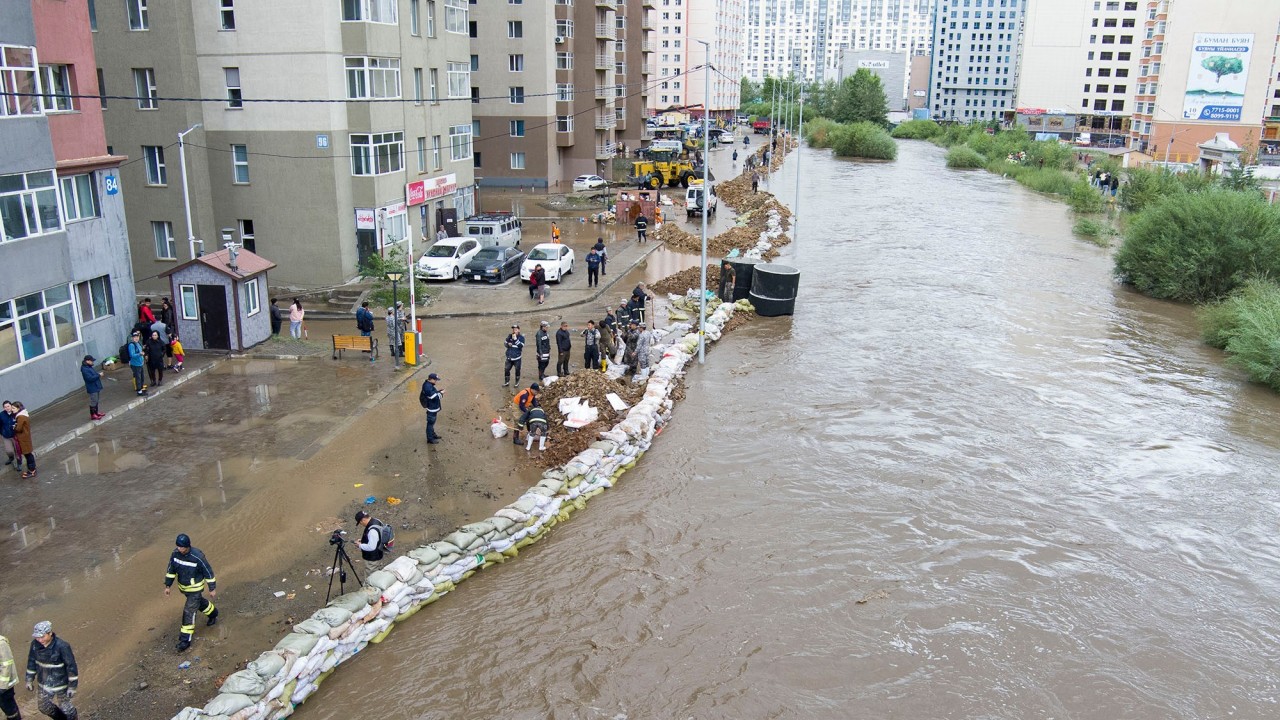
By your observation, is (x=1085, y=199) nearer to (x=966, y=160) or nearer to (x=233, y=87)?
(x=966, y=160)

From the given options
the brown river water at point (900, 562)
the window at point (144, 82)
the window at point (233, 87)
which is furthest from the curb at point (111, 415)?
the window at point (144, 82)

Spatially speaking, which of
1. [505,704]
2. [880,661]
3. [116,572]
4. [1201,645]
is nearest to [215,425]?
[116,572]

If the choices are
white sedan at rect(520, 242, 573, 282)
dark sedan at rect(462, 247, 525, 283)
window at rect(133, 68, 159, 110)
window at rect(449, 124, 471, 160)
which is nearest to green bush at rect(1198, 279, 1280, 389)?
white sedan at rect(520, 242, 573, 282)

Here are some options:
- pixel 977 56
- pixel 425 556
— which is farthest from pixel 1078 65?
pixel 425 556

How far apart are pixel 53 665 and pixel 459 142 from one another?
3104 centimetres

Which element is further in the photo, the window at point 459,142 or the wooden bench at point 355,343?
the window at point 459,142

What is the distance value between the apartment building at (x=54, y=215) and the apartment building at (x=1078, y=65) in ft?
386

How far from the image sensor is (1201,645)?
12125mm

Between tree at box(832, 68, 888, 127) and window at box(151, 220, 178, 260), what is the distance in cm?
10776

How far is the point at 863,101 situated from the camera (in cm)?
12400

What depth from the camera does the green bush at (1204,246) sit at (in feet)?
101

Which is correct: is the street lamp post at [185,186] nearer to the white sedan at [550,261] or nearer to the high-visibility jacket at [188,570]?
the white sedan at [550,261]

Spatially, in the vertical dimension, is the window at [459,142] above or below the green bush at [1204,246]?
above

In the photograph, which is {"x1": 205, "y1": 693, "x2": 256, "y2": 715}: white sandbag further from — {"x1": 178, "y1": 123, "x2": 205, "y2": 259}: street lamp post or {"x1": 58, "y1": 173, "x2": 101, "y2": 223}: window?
{"x1": 178, "y1": 123, "x2": 205, "y2": 259}: street lamp post
